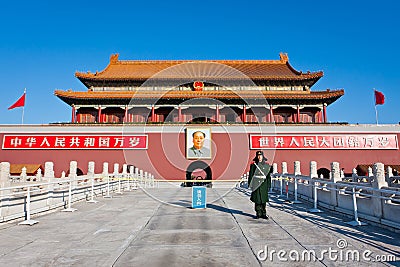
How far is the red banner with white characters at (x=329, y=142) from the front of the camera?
82.0 ft

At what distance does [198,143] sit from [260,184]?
60.1ft

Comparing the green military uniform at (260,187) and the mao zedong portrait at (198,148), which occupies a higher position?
the mao zedong portrait at (198,148)

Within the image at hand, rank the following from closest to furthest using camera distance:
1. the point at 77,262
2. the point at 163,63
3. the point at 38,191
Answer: the point at 77,262
the point at 38,191
the point at 163,63

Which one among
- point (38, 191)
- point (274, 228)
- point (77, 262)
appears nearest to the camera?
point (77, 262)

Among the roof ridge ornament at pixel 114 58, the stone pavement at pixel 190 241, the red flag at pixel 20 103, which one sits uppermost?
the roof ridge ornament at pixel 114 58

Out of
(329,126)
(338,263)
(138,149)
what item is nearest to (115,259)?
(338,263)

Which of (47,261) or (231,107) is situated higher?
(231,107)

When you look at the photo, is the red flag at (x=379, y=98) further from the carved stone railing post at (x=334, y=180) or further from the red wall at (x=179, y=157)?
the carved stone railing post at (x=334, y=180)

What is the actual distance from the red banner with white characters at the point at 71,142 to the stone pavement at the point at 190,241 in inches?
713

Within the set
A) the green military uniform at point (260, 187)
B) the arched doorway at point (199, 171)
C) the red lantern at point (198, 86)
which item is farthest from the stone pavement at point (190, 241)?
the red lantern at point (198, 86)

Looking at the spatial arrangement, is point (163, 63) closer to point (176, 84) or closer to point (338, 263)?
point (176, 84)

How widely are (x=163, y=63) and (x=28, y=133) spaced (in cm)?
1609

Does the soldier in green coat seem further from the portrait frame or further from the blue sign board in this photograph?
the portrait frame

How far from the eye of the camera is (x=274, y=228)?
5.92 m
